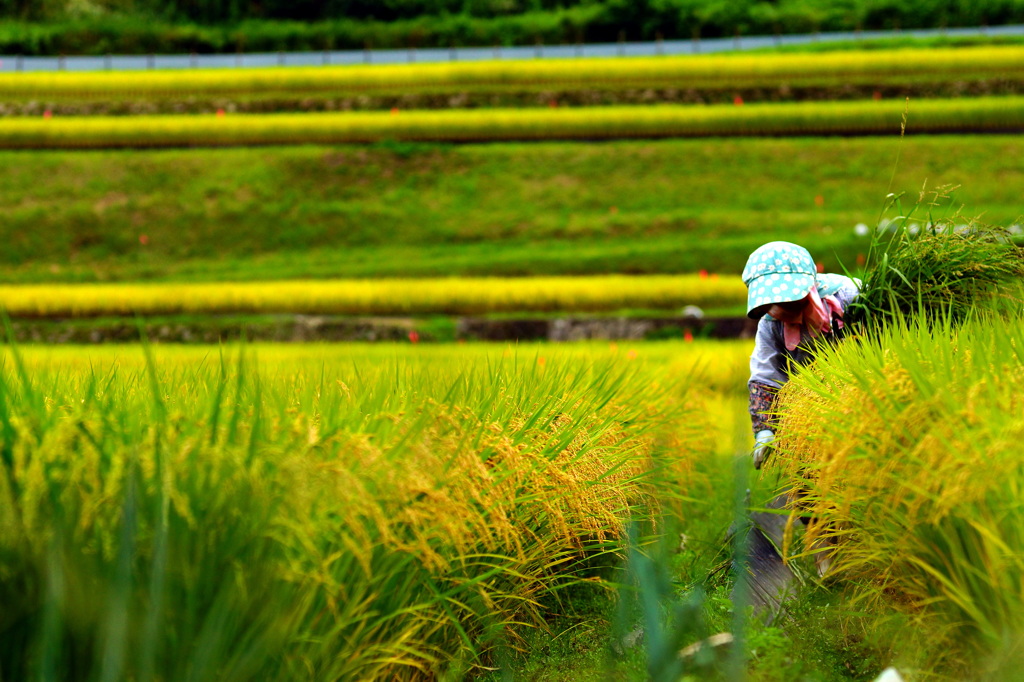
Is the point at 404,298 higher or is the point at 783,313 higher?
the point at 783,313

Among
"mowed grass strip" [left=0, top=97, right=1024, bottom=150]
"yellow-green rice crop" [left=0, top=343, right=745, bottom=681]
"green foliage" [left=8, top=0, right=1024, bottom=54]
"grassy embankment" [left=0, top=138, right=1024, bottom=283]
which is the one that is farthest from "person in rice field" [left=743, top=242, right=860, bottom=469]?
"green foliage" [left=8, top=0, right=1024, bottom=54]

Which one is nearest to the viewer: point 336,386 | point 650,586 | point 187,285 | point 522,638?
point 650,586

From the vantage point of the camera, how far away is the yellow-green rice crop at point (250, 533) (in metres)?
1.18

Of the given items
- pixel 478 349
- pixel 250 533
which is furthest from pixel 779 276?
pixel 478 349

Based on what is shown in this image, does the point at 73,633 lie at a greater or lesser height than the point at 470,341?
greater

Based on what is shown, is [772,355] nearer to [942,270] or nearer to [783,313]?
[783,313]

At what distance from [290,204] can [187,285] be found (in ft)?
8.39

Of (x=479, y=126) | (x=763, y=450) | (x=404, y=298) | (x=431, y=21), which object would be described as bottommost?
(x=404, y=298)

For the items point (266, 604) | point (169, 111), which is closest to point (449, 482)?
point (266, 604)

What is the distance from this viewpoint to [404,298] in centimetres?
922

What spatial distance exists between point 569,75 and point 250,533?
46.2ft

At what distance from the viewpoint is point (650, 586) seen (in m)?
0.57

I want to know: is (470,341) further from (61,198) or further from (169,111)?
(169,111)

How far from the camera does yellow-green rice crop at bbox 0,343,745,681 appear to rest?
118 cm
